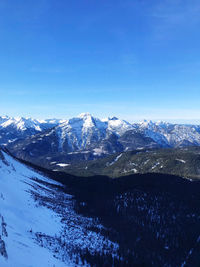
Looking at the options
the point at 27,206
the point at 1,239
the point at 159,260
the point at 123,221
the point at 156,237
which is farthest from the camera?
the point at 123,221

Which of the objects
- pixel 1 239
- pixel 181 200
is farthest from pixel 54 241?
pixel 181 200

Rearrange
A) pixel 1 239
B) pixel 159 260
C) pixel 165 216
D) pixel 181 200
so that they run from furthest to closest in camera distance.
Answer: pixel 181 200 < pixel 165 216 < pixel 159 260 < pixel 1 239

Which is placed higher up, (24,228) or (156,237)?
(24,228)

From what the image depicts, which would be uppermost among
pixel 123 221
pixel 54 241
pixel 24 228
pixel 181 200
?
pixel 24 228

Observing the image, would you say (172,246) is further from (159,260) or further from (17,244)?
(17,244)

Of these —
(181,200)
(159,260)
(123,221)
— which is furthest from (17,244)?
(181,200)

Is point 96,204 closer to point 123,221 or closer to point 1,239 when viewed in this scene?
point 123,221

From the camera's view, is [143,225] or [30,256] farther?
[143,225]
